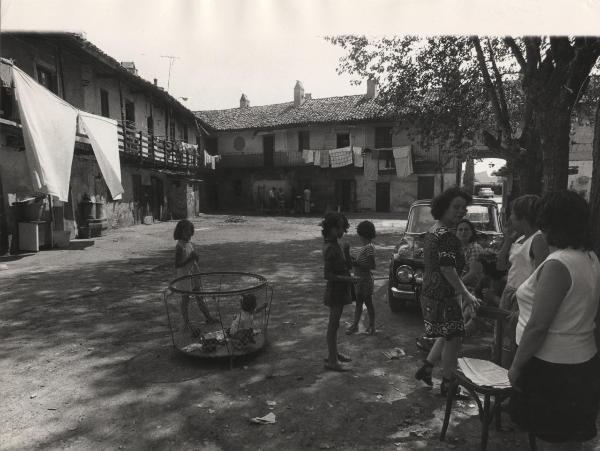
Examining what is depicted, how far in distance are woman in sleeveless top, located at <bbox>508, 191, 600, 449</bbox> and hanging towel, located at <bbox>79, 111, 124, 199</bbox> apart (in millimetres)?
10104

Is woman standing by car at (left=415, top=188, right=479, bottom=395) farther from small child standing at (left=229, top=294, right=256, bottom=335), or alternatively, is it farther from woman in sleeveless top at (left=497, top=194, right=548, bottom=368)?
small child standing at (left=229, top=294, right=256, bottom=335)

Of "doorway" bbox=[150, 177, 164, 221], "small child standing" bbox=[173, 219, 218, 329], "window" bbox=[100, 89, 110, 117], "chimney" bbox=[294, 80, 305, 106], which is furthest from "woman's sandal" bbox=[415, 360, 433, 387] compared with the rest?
"chimney" bbox=[294, 80, 305, 106]

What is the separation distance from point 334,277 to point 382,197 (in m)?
25.3

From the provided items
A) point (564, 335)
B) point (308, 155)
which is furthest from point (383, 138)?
point (564, 335)

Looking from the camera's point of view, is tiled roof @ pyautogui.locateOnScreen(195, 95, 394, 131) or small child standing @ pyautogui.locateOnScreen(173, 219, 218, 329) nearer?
small child standing @ pyautogui.locateOnScreen(173, 219, 218, 329)

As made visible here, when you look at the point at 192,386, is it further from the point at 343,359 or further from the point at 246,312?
the point at 343,359

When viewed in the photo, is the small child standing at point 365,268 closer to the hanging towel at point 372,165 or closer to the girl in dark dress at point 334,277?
the girl in dark dress at point 334,277

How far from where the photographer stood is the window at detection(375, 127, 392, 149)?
28.0 m

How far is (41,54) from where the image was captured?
12164 mm

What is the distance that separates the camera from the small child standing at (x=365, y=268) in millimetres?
4785

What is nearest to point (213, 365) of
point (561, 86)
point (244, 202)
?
point (561, 86)

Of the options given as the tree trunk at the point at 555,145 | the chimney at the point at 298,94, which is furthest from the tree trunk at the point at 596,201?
the chimney at the point at 298,94

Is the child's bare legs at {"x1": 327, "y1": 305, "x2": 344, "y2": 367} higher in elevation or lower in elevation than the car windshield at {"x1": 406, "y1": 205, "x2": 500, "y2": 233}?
lower

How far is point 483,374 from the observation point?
272 centimetres
